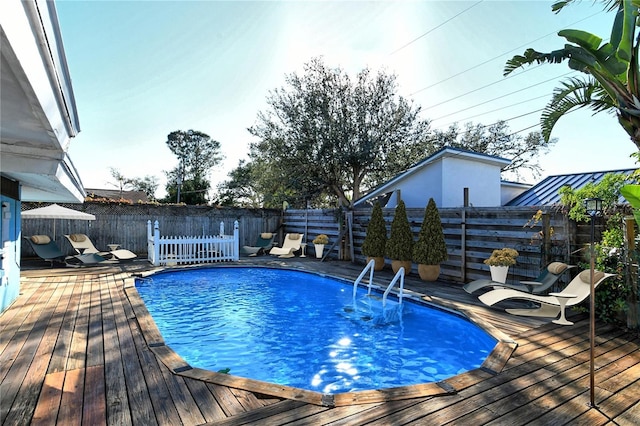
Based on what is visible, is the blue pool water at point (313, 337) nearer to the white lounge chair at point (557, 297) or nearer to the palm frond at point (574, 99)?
the white lounge chair at point (557, 297)

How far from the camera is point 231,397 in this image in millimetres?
2537

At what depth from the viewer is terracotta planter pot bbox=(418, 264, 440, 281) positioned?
784 cm

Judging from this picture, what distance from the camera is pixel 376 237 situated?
30.3 feet

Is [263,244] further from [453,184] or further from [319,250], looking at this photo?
[453,184]

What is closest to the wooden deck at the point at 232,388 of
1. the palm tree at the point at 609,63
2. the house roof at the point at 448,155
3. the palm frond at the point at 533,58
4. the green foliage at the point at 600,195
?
the green foliage at the point at 600,195

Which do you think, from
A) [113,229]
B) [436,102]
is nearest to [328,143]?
[436,102]

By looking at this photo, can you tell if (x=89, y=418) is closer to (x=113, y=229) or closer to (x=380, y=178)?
(x=113, y=229)

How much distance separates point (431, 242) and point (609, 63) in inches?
178

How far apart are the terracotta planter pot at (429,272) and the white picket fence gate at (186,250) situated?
5905 mm

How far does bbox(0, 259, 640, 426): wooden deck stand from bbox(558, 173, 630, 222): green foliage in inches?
67.7

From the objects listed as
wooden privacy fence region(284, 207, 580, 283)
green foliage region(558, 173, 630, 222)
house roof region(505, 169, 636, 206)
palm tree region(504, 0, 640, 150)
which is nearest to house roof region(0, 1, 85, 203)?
palm tree region(504, 0, 640, 150)

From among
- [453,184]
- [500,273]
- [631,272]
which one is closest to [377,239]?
[500,273]

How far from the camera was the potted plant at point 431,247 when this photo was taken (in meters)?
7.75

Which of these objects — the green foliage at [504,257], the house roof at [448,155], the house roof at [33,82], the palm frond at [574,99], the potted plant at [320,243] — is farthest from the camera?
the potted plant at [320,243]
